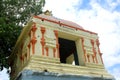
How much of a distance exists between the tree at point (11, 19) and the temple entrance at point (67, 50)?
403 cm

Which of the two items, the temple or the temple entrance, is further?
the temple entrance

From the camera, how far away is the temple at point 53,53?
30.2ft

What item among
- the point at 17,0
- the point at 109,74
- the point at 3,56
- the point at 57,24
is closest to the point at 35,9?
the point at 17,0

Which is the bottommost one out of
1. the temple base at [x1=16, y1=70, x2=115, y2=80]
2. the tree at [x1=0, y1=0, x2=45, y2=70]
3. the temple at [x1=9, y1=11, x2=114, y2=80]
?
the temple base at [x1=16, y1=70, x2=115, y2=80]

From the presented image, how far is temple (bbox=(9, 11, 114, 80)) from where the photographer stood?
30.2ft

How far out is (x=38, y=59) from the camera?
948cm

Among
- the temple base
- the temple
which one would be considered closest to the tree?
the temple

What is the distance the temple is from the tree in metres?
1.88

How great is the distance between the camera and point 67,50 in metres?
14.5

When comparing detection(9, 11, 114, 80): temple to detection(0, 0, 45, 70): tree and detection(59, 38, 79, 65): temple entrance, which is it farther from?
detection(0, 0, 45, 70): tree

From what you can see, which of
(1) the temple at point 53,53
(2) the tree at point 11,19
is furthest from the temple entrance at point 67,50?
(2) the tree at point 11,19

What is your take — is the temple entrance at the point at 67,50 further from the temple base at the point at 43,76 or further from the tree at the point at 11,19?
the tree at the point at 11,19

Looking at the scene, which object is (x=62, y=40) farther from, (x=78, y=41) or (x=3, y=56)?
(x=3, y=56)

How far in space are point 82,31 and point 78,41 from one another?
753mm
